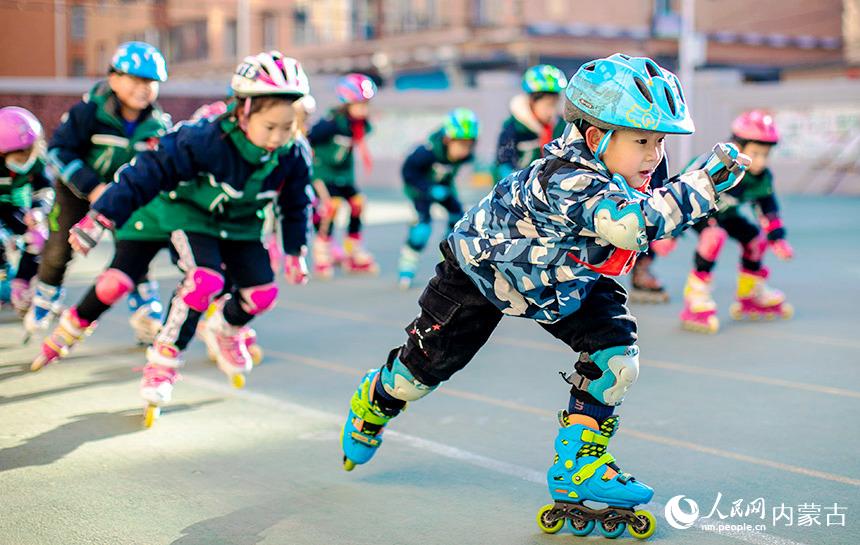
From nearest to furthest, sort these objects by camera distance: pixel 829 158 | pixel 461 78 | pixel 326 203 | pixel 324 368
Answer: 1. pixel 324 368
2. pixel 326 203
3. pixel 829 158
4. pixel 461 78

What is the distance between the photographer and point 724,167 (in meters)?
3.81

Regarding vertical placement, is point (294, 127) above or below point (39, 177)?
above

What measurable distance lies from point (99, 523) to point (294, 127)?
7.90 feet

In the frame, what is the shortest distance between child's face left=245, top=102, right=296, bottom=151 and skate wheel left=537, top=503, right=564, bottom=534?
250 centimetres

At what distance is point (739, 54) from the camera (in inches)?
1596

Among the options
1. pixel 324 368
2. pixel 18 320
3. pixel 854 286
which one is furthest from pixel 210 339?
pixel 854 286

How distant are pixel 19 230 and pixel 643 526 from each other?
6930mm

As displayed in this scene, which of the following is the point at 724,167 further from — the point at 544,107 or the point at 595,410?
the point at 544,107

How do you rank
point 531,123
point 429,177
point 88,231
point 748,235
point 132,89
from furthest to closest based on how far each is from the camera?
point 429,177 → point 531,123 → point 748,235 → point 132,89 → point 88,231

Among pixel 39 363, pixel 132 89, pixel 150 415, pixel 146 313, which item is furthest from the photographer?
pixel 146 313

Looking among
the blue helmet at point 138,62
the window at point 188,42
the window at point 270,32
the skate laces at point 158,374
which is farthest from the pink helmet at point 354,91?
the window at point 188,42

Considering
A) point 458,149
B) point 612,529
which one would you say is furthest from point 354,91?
point 612,529

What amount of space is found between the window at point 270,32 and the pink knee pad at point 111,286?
44.3 metres

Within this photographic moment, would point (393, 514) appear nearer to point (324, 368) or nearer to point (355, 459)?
point (355, 459)
